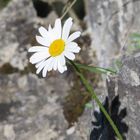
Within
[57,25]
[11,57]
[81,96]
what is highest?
[57,25]

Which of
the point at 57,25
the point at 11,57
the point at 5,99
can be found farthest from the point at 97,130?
the point at 11,57

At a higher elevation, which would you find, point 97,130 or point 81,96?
point 97,130

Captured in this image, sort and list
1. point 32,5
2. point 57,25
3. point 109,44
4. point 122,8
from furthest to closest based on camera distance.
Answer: point 32,5, point 109,44, point 122,8, point 57,25

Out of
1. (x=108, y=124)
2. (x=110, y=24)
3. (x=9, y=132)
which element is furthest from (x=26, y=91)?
(x=108, y=124)

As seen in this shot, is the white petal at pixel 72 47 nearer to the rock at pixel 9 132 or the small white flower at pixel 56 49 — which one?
the small white flower at pixel 56 49

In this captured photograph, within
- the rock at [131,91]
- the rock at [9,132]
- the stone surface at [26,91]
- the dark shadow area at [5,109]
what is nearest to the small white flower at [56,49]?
the rock at [131,91]

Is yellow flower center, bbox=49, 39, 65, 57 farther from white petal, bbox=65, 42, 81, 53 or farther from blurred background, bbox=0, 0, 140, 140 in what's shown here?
blurred background, bbox=0, 0, 140, 140

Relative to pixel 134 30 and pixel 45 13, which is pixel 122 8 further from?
pixel 45 13
